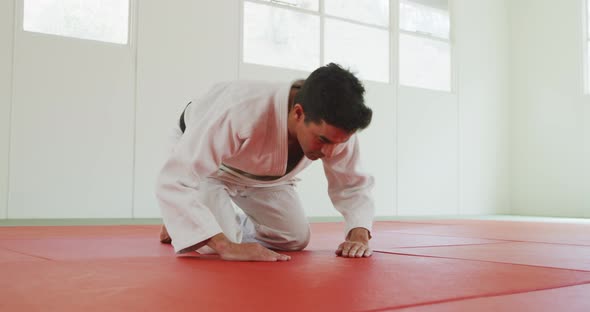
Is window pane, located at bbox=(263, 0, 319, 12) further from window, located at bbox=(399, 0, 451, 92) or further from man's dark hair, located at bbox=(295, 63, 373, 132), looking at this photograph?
man's dark hair, located at bbox=(295, 63, 373, 132)

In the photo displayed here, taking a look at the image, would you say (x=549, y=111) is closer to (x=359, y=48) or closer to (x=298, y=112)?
(x=359, y=48)

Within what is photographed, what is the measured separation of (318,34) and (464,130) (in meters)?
3.00

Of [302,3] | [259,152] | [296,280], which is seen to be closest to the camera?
[296,280]

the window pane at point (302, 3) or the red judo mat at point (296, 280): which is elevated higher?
the window pane at point (302, 3)

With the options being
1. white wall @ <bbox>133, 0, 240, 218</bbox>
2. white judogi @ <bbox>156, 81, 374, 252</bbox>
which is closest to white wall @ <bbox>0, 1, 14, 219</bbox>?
white wall @ <bbox>133, 0, 240, 218</bbox>

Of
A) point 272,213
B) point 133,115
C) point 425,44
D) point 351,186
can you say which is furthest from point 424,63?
point 351,186

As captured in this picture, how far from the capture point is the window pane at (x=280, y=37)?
706 cm

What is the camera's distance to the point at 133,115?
20.2 feet

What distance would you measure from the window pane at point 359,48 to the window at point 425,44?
1.04ft

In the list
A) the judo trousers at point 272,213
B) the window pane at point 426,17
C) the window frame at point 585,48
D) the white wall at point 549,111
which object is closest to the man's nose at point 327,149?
the judo trousers at point 272,213

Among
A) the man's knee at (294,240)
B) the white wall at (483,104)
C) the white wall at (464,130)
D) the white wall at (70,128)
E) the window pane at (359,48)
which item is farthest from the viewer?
the white wall at (483,104)

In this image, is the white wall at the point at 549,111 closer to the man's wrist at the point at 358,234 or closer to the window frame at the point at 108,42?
the window frame at the point at 108,42

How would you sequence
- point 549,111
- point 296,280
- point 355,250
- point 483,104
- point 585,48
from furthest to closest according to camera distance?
1. point 483,104
2. point 549,111
3. point 585,48
4. point 355,250
5. point 296,280

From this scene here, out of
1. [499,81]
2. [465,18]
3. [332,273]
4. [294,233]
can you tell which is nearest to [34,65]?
[294,233]
